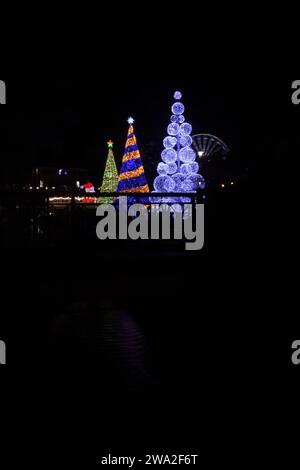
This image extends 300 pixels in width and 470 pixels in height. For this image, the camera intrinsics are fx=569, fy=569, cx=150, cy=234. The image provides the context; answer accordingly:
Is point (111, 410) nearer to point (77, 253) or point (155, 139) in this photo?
point (77, 253)

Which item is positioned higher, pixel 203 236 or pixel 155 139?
pixel 155 139

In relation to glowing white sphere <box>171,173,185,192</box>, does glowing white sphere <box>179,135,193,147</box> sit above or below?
above

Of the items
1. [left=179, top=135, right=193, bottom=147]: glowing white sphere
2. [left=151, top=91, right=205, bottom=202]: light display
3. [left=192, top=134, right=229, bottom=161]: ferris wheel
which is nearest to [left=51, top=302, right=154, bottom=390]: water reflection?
[left=151, top=91, right=205, bottom=202]: light display

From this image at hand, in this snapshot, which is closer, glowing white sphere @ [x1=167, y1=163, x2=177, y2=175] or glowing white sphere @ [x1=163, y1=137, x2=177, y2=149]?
glowing white sphere @ [x1=167, y1=163, x2=177, y2=175]

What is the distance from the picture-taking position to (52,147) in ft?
266

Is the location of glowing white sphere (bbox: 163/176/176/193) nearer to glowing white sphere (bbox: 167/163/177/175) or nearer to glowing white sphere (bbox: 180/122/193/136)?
glowing white sphere (bbox: 167/163/177/175)

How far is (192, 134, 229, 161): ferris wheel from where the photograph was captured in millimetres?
35644

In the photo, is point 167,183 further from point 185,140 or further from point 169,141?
point 185,140

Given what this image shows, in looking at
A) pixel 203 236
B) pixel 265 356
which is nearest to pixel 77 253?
pixel 203 236

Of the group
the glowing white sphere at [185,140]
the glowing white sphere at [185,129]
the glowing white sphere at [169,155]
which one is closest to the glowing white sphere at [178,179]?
the glowing white sphere at [169,155]

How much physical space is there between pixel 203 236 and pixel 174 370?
6.05 m

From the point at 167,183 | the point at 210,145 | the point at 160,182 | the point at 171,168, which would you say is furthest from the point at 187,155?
the point at 210,145

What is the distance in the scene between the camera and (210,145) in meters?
37.3

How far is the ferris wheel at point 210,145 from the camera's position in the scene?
3564 centimetres
